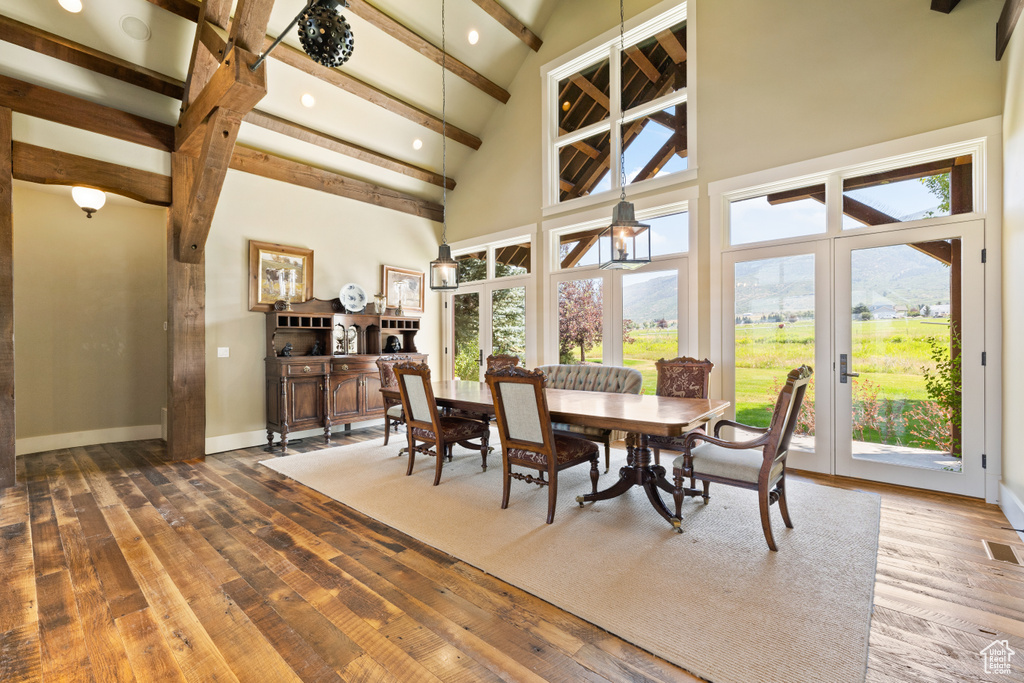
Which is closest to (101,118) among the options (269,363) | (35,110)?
(35,110)

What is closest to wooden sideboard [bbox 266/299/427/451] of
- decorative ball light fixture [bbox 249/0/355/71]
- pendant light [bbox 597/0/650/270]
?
decorative ball light fixture [bbox 249/0/355/71]

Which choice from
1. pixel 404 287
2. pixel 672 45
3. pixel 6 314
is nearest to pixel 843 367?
pixel 672 45

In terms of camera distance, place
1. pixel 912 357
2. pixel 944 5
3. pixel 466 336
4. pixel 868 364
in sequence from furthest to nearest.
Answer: pixel 466 336, pixel 868 364, pixel 912 357, pixel 944 5

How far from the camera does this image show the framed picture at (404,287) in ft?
20.7

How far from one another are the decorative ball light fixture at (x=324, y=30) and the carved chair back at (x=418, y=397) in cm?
211

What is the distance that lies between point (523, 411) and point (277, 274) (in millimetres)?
A: 3967

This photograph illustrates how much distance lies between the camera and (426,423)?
3.63 metres

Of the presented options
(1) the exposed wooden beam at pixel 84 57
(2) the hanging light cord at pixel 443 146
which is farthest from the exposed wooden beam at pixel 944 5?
(1) the exposed wooden beam at pixel 84 57

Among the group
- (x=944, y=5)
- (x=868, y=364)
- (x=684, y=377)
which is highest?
(x=944, y=5)

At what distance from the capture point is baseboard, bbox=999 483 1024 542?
260 centimetres

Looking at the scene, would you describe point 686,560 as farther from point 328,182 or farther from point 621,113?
point 328,182

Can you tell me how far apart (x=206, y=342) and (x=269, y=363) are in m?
0.65

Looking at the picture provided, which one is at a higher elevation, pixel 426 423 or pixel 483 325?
pixel 483 325

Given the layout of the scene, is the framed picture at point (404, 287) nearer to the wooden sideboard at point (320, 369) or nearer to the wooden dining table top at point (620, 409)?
the wooden sideboard at point (320, 369)
